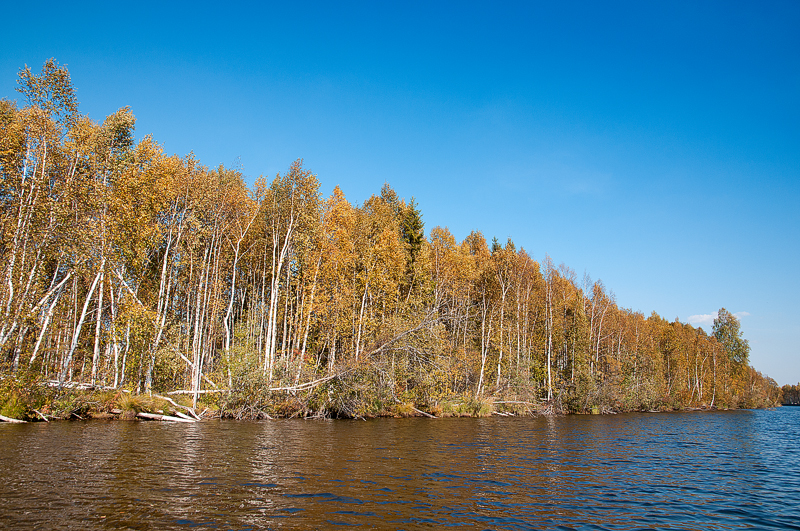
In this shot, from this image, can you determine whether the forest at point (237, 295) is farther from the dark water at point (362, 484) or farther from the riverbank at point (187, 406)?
the dark water at point (362, 484)

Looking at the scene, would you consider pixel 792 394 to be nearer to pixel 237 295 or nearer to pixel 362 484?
pixel 237 295

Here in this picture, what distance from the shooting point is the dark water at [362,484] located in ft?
25.6

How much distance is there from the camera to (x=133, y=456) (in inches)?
504

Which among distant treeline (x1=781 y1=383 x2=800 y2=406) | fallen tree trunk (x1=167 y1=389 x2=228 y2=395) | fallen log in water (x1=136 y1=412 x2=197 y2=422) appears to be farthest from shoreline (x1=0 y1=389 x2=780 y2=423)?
distant treeline (x1=781 y1=383 x2=800 y2=406)

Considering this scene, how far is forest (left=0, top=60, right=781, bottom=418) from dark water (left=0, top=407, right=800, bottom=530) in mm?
8367

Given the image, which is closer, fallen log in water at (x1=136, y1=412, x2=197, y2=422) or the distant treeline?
fallen log in water at (x1=136, y1=412, x2=197, y2=422)

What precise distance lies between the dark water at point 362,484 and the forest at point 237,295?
27.5 feet

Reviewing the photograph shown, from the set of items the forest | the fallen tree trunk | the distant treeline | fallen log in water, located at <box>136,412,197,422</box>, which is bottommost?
the distant treeline

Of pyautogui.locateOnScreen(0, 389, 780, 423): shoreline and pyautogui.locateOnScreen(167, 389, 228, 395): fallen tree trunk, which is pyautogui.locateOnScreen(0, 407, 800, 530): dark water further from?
pyautogui.locateOnScreen(167, 389, 228, 395): fallen tree trunk

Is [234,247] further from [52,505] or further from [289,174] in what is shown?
[52,505]

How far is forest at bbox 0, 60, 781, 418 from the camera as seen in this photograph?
22.1m

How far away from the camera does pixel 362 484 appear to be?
34.1ft

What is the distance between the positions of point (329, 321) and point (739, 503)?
27.0m

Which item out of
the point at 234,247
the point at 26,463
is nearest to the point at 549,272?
the point at 234,247
